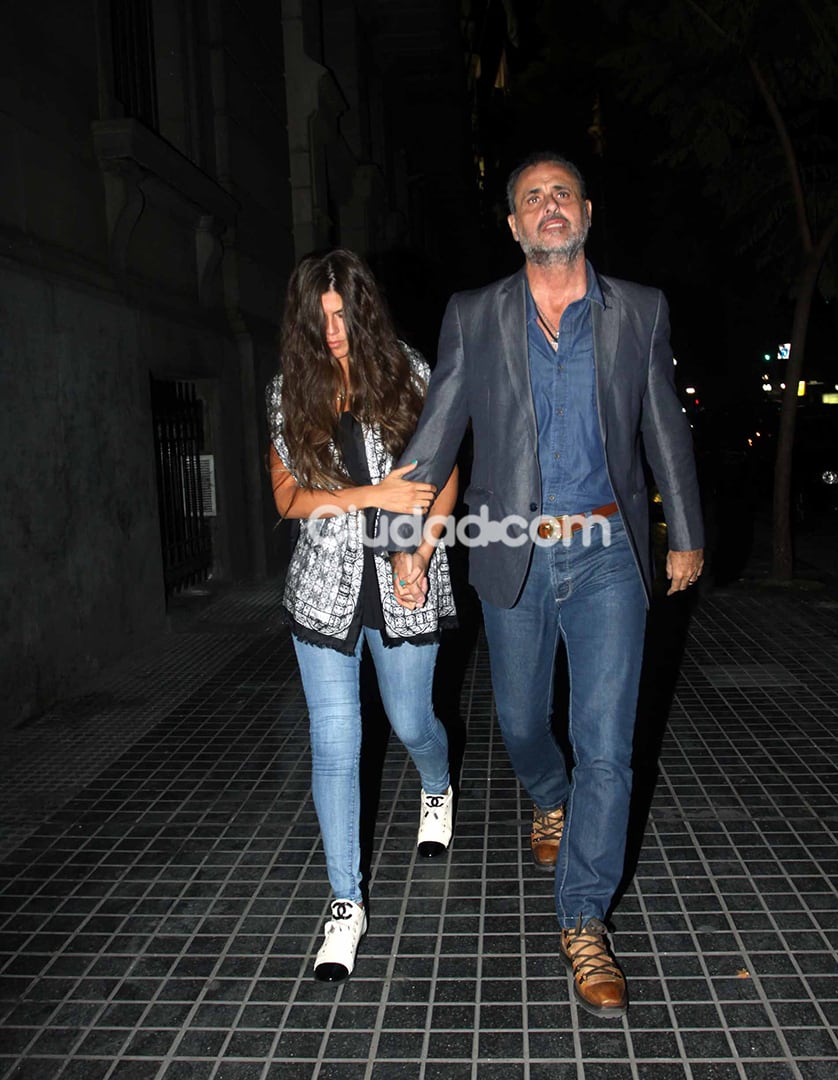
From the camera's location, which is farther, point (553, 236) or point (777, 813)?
point (777, 813)

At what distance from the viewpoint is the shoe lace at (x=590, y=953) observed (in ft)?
9.93

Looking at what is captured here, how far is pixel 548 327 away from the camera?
331 cm

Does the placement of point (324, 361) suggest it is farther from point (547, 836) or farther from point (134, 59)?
point (134, 59)

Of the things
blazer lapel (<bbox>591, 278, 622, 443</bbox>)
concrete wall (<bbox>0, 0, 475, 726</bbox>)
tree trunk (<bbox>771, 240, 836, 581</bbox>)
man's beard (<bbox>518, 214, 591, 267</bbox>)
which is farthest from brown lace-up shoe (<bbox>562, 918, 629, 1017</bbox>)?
tree trunk (<bbox>771, 240, 836, 581</bbox>)

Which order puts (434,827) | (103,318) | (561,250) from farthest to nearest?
(103,318) → (434,827) → (561,250)

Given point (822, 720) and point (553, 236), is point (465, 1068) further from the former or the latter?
point (822, 720)

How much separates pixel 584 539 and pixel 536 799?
112cm

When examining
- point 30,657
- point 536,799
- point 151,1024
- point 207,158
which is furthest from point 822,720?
point 207,158

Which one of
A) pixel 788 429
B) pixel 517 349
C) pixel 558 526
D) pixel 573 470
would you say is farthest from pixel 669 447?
pixel 788 429

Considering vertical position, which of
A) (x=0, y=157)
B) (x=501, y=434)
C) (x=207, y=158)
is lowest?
(x=501, y=434)

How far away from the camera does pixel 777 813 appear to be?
4395 mm

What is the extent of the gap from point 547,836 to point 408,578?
1.28 meters

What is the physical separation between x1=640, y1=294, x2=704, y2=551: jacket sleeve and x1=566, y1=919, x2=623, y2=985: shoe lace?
45.1 inches

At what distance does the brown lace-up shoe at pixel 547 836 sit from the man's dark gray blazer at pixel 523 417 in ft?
3.43
